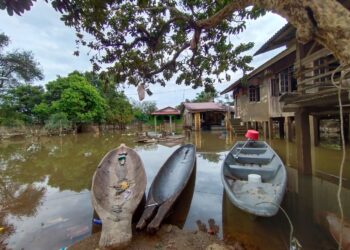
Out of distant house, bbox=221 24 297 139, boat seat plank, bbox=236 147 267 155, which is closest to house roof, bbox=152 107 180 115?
distant house, bbox=221 24 297 139

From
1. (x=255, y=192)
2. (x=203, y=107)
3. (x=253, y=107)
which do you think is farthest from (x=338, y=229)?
(x=203, y=107)

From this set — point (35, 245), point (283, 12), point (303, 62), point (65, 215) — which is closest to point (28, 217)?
point (65, 215)

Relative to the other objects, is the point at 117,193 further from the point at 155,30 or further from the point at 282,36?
the point at 282,36

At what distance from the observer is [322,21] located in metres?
1.79

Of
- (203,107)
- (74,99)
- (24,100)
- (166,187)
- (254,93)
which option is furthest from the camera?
(24,100)

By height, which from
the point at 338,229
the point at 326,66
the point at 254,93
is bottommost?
the point at 338,229

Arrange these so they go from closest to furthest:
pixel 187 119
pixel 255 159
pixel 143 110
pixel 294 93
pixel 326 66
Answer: pixel 326 66
pixel 294 93
pixel 255 159
pixel 187 119
pixel 143 110

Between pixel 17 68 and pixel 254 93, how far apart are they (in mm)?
26985

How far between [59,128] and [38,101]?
5673mm

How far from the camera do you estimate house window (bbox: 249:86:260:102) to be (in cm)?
1541

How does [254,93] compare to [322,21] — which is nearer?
[322,21]

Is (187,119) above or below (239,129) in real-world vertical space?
above

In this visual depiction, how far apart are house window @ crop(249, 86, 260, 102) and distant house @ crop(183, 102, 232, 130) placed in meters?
7.63

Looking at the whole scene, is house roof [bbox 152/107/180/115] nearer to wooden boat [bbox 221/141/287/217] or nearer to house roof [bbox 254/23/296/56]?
house roof [bbox 254/23/296/56]
